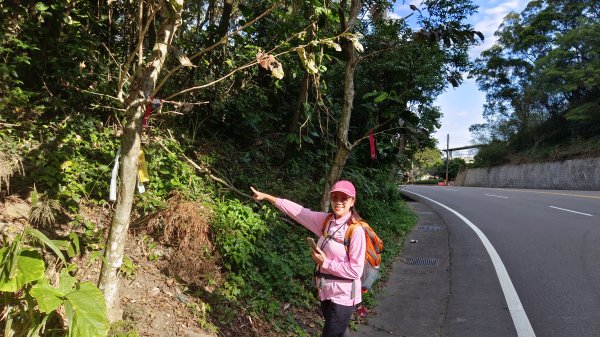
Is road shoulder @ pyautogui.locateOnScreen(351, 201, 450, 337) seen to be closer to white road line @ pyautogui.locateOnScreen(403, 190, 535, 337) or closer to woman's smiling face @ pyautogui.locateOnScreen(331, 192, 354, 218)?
white road line @ pyautogui.locateOnScreen(403, 190, 535, 337)

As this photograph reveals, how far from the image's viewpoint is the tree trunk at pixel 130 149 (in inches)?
122

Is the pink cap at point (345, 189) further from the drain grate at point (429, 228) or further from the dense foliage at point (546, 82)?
the dense foliage at point (546, 82)

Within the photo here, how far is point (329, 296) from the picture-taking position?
10.5ft

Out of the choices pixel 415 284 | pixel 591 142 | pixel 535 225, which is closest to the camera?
pixel 415 284

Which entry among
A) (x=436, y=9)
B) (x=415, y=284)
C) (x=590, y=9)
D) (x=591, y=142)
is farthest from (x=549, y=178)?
(x=415, y=284)

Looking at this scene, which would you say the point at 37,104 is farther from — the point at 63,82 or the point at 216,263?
the point at 216,263

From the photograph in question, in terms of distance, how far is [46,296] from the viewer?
2549mm

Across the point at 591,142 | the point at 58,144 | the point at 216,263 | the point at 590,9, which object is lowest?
the point at 216,263

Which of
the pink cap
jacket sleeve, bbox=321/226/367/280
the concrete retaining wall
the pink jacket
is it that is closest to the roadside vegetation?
the pink cap

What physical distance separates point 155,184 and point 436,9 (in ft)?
23.4

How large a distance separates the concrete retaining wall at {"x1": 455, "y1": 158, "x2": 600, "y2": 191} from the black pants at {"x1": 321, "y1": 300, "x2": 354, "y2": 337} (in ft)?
103

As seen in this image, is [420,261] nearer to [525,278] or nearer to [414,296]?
[525,278]

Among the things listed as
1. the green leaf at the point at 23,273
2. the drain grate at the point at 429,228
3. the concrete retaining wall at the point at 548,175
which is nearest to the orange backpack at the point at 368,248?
the green leaf at the point at 23,273

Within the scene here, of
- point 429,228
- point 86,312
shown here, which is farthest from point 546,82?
point 86,312
